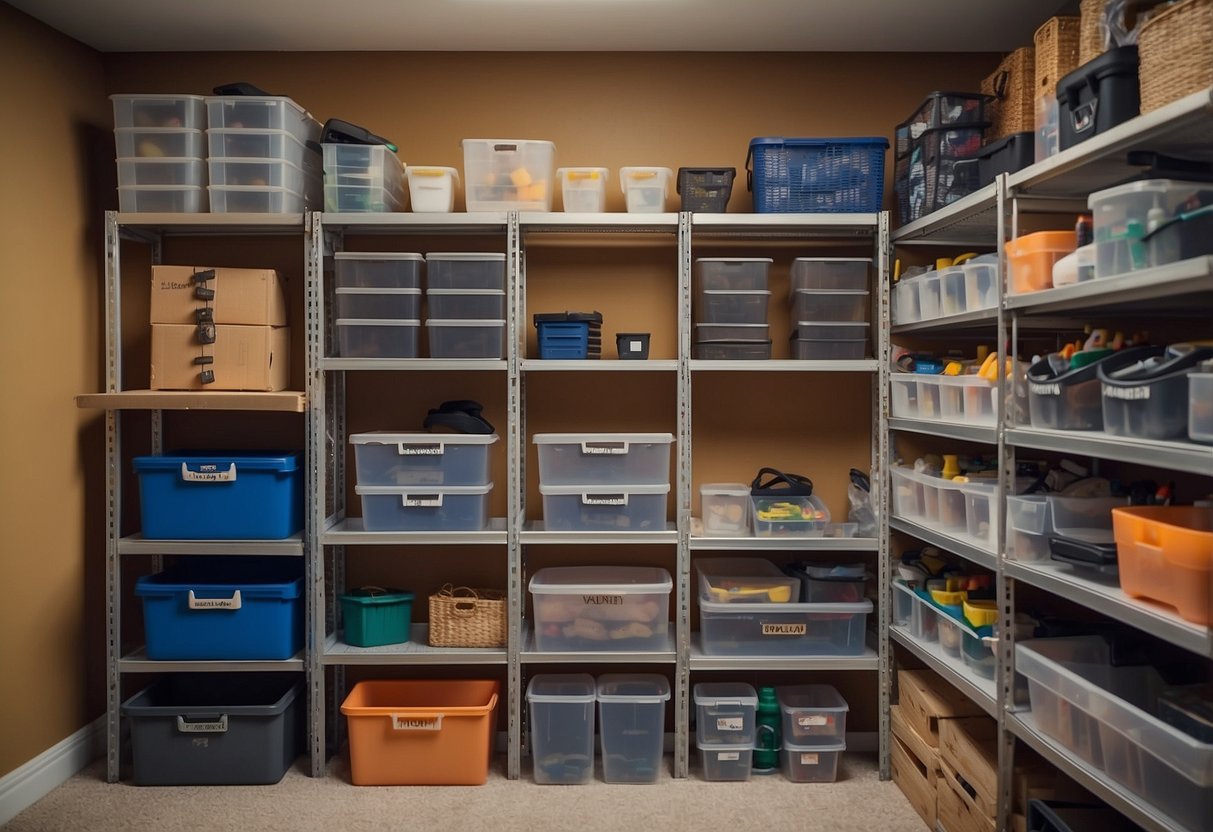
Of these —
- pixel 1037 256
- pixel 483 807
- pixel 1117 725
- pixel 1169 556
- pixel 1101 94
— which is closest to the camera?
pixel 1169 556

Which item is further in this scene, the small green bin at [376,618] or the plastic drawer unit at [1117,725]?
the small green bin at [376,618]

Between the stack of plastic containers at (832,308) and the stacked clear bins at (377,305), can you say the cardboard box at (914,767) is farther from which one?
the stacked clear bins at (377,305)

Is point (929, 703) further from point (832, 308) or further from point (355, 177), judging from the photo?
point (355, 177)

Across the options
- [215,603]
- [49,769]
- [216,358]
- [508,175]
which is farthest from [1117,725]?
[49,769]

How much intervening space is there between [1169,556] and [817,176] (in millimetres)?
1875

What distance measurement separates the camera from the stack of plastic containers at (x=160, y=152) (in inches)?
117

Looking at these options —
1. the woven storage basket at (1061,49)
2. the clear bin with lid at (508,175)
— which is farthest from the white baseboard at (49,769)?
the woven storage basket at (1061,49)

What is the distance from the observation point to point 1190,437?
168 centimetres

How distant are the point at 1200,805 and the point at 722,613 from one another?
164 centimetres

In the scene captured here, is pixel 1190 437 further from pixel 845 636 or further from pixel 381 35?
pixel 381 35

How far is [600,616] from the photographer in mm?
3086

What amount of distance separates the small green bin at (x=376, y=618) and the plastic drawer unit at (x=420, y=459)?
468 millimetres

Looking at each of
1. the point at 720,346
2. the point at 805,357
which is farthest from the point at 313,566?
the point at 805,357

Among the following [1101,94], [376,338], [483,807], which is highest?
[1101,94]
